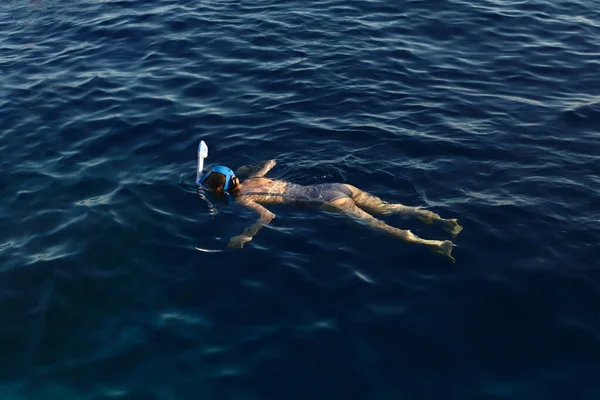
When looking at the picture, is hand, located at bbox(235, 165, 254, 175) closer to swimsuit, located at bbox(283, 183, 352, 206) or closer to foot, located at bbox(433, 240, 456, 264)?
swimsuit, located at bbox(283, 183, 352, 206)

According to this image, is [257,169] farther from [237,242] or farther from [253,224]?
[237,242]

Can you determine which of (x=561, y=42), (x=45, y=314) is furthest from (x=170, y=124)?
(x=561, y=42)

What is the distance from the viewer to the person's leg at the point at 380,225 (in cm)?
957

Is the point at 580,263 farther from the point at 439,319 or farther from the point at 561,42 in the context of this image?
the point at 561,42

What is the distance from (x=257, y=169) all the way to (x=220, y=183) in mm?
1281

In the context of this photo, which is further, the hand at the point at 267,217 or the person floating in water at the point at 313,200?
the hand at the point at 267,217

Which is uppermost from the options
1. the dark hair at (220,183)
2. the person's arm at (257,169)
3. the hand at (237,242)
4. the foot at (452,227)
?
the dark hair at (220,183)

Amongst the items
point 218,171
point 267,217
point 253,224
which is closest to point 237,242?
point 253,224

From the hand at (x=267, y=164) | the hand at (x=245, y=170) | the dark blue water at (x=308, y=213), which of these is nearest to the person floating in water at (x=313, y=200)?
the dark blue water at (x=308, y=213)

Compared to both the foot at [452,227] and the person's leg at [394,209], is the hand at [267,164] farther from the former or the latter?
the foot at [452,227]

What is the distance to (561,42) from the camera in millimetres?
16453

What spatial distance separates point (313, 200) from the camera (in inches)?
413

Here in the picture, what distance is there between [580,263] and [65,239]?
8.17 meters

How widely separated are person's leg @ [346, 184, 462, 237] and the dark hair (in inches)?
74.2
